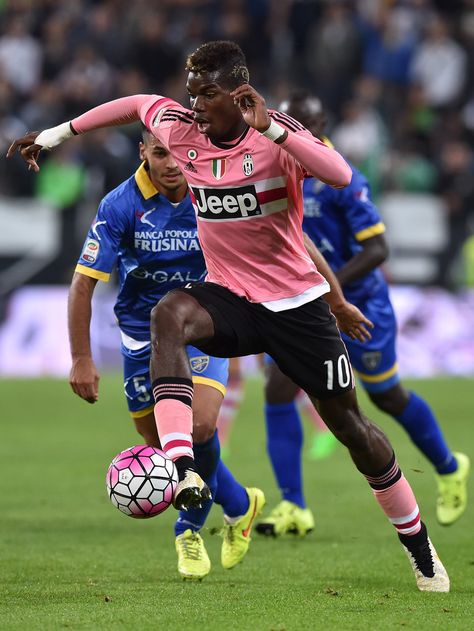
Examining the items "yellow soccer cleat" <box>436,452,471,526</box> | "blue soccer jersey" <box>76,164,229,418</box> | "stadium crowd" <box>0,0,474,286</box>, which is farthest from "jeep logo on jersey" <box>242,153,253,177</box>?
"stadium crowd" <box>0,0,474,286</box>

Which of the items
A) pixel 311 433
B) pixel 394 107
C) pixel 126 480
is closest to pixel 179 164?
pixel 126 480

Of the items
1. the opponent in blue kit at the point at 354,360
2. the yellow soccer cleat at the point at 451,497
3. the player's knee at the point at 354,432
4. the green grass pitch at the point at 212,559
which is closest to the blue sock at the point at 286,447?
the opponent in blue kit at the point at 354,360

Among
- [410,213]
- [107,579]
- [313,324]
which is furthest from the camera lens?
[410,213]

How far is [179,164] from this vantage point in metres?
6.04

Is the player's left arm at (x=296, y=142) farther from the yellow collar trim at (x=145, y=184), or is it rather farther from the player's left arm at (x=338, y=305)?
the yellow collar trim at (x=145, y=184)

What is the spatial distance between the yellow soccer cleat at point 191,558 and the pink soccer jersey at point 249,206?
4.58ft

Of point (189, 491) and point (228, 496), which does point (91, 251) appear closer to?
point (228, 496)

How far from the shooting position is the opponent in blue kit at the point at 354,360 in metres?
8.27

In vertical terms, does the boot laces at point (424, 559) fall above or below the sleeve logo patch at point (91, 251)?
below

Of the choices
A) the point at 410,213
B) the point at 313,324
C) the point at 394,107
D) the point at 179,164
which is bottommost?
the point at 313,324

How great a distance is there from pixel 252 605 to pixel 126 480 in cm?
77

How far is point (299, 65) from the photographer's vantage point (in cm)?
2070

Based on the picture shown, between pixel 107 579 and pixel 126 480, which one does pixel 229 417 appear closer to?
pixel 107 579

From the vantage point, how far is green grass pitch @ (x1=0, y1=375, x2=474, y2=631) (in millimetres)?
5293
